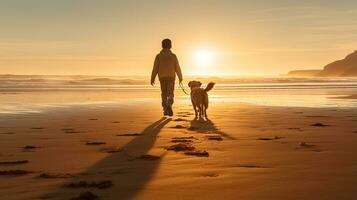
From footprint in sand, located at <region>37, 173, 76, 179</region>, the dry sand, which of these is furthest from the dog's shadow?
footprint in sand, located at <region>37, 173, 76, 179</region>

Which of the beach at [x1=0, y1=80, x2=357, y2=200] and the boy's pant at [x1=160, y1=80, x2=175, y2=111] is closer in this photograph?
the beach at [x1=0, y1=80, x2=357, y2=200]

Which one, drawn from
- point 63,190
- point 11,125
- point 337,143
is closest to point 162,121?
point 11,125

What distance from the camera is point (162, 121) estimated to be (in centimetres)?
1188

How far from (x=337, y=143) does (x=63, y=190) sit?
445cm

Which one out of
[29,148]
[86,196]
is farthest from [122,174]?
[29,148]

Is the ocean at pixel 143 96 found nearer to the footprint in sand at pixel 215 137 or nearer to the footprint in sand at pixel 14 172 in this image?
the footprint in sand at pixel 215 137

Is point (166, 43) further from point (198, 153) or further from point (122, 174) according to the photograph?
point (122, 174)

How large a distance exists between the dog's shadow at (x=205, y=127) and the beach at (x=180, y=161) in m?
0.04

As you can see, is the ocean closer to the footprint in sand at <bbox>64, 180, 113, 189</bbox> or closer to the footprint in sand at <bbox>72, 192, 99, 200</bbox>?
the footprint in sand at <bbox>64, 180, 113, 189</bbox>

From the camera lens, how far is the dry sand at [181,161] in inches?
174

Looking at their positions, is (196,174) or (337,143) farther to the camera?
(337,143)

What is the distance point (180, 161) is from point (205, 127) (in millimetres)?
4581

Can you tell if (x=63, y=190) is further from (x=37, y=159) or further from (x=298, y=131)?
(x=298, y=131)

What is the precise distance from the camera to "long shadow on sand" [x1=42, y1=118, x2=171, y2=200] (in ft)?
14.3
